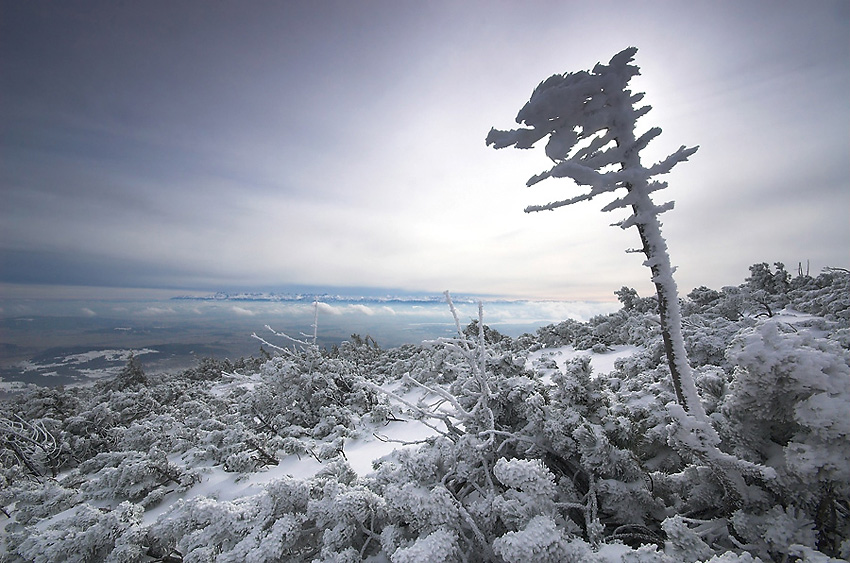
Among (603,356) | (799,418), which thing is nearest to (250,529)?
(799,418)

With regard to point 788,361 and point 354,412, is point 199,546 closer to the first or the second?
point 788,361

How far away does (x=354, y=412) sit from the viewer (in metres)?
7.31

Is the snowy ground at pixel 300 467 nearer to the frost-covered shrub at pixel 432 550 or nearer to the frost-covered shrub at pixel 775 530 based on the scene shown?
the frost-covered shrub at pixel 432 550

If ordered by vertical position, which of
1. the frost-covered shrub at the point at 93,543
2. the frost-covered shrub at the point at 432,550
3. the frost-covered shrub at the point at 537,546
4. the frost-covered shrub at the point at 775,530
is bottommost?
the frost-covered shrub at the point at 93,543

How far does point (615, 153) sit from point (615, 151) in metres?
0.01

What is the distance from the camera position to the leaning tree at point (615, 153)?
185 centimetres

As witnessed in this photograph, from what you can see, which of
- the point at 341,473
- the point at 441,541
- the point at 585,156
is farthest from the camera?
the point at 341,473

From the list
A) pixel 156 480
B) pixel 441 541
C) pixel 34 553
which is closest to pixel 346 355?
pixel 156 480

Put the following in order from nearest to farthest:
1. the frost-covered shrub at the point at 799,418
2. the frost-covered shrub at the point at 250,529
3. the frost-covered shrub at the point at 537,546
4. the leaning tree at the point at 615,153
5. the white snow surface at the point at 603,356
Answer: the frost-covered shrub at the point at 799,418
the frost-covered shrub at the point at 537,546
the leaning tree at the point at 615,153
the frost-covered shrub at the point at 250,529
the white snow surface at the point at 603,356

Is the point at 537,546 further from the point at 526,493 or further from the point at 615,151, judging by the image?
the point at 615,151

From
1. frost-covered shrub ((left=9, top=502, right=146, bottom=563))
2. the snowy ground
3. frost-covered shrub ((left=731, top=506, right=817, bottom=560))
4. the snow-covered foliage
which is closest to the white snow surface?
the snow-covered foliage

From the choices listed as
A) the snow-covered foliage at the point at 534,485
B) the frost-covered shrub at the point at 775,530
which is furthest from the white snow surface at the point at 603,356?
the frost-covered shrub at the point at 775,530

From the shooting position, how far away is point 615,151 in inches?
76.2

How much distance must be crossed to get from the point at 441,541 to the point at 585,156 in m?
2.53
